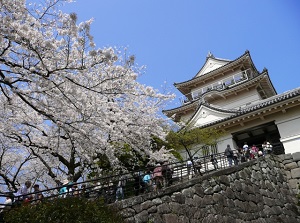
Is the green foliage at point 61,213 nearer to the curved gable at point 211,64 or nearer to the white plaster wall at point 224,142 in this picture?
the white plaster wall at point 224,142

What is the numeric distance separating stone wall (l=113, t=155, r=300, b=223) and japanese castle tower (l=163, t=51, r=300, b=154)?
301 cm

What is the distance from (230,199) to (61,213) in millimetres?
5978

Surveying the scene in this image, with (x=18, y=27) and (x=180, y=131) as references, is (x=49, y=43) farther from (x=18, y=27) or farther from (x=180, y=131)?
(x=180, y=131)

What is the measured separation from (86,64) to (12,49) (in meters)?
1.87

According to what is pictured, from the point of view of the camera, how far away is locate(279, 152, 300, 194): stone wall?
40.7 feet

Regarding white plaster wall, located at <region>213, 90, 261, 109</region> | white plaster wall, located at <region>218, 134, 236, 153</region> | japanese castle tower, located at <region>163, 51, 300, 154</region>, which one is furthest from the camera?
white plaster wall, located at <region>213, 90, 261, 109</region>

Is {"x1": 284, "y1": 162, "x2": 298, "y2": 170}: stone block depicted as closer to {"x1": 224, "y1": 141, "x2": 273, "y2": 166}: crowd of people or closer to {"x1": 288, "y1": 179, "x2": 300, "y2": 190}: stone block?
{"x1": 288, "y1": 179, "x2": 300, "y2": 190}: stone block

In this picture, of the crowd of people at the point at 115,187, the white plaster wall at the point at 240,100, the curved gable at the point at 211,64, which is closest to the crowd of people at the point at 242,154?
the crowd of people at the point at 115,187

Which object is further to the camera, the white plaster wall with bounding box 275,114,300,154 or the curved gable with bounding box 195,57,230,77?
the curved gable with bounding box 195,57,230,77

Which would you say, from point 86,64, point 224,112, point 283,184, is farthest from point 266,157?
point 86,64

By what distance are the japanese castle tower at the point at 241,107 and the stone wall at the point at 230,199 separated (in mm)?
3007

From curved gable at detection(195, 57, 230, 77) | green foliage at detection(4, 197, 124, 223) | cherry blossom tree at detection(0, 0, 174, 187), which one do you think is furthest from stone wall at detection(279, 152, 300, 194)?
curved gable at detection(195, 57, 230, 77)

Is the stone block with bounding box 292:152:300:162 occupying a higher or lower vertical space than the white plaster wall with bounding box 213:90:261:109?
lower

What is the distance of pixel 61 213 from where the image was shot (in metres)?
5.50
